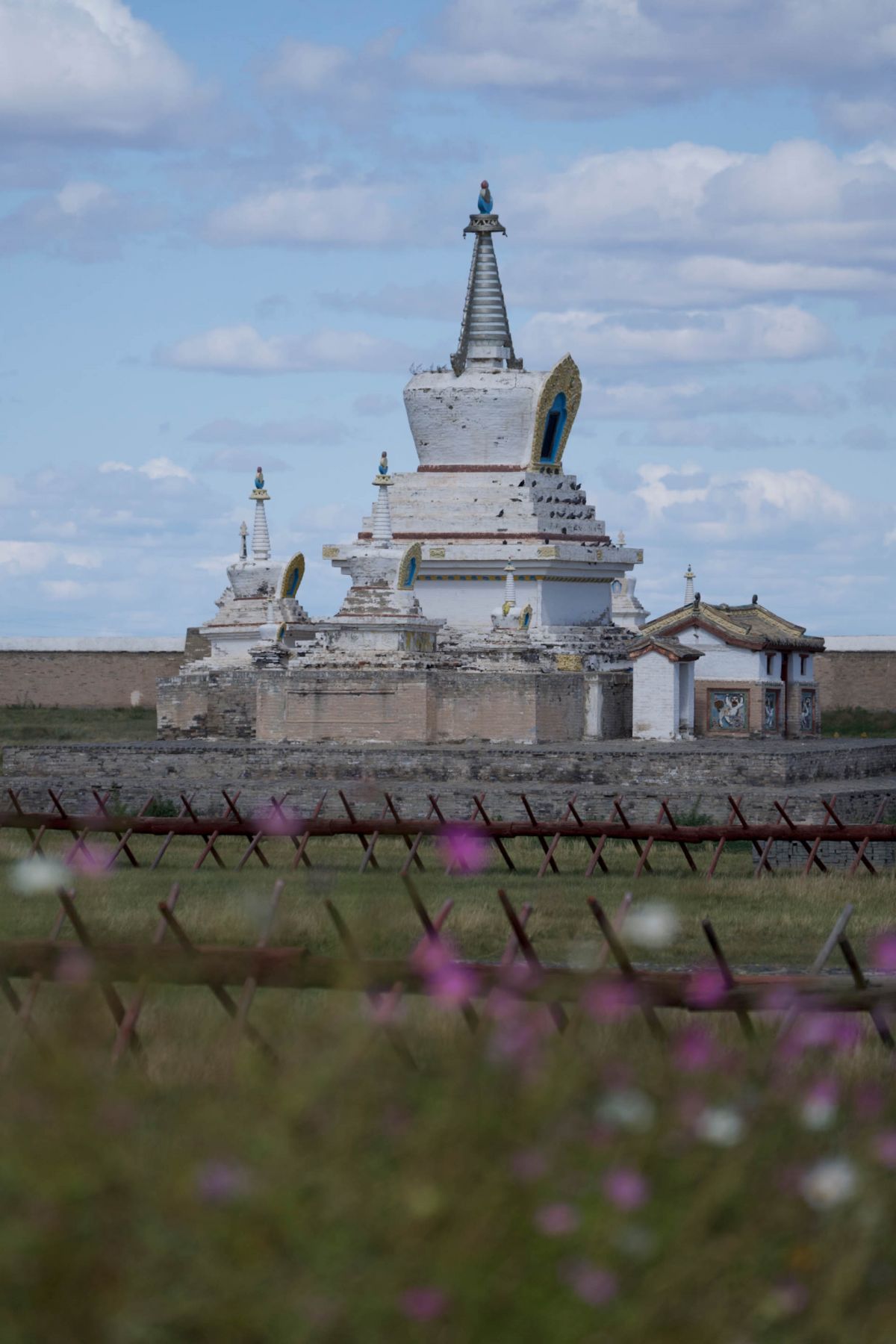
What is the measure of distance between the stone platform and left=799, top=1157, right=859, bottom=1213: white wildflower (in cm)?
1410

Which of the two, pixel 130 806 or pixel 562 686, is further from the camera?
pixel 562 686

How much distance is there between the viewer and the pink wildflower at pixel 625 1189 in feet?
12.0

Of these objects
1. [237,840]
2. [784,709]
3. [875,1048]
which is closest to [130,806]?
[237,840]

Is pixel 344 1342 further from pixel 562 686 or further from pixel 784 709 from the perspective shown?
pixel 784 709

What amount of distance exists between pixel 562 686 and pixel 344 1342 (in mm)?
18933

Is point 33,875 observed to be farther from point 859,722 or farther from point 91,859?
point 859,722

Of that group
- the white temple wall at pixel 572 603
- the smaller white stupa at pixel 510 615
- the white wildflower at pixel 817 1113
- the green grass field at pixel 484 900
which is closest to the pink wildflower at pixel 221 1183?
the white wildflower at pixel 817 1113

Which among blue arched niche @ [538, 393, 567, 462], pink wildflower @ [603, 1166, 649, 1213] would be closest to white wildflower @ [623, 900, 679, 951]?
pink wildflower @ [603, 1166, 649, 1213]

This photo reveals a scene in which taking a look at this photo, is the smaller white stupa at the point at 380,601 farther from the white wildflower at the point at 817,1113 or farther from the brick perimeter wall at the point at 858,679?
the white wildflower at the point at 817,1113

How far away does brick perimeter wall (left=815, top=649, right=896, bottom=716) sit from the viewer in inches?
1288

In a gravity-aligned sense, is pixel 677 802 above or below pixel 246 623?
below

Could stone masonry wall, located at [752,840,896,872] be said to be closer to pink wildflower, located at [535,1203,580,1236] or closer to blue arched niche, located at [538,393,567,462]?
blue arched niche, located at [538,393,567,462]

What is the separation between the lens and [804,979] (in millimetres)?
6668

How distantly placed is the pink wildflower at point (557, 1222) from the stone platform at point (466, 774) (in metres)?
14.7
